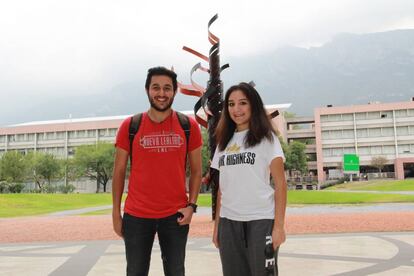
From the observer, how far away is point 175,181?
3.44 metres

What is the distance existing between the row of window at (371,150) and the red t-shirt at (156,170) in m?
69.8

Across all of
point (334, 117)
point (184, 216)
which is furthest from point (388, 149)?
point (184, 216)

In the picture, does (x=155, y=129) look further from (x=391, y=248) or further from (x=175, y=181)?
(x=391, y=248)

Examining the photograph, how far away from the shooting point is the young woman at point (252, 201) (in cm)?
308

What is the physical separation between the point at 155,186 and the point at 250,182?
0.82 metres

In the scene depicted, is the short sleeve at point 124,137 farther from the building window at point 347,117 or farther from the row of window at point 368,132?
the building window at point 347,117

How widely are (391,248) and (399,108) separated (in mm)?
66078

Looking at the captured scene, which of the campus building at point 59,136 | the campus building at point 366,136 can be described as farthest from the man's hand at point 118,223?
the campus building at point 59,136

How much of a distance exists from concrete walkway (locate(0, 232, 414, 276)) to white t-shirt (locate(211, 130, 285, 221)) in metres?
3.06

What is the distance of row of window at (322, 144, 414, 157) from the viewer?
6644 cm

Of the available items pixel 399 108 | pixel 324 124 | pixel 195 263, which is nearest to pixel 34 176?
pixel 324 124

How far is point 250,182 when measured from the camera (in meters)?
3.17

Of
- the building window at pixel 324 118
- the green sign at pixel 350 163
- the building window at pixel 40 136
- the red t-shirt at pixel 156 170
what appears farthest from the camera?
the building window at pixel 40 136

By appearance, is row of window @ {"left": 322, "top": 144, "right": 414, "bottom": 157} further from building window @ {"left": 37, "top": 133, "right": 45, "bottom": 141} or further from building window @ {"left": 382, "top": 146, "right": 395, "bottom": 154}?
building window @ {"left": 37, "top": 133, "right": 45, "bottom": 141}
